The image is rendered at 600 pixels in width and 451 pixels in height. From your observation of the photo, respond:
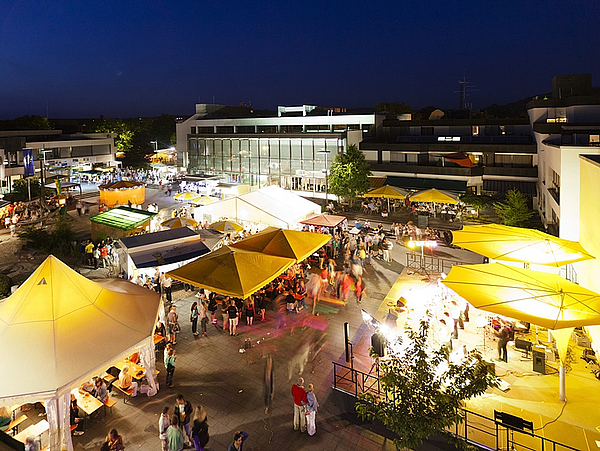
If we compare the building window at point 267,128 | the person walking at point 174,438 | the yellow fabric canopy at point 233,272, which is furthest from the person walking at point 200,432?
the building window at point 267,128

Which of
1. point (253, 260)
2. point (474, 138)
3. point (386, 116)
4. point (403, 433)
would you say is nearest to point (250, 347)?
point (253, 260)

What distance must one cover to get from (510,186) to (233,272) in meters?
28.4

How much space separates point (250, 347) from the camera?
11742 millimetres

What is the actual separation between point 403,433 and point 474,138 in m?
34.5

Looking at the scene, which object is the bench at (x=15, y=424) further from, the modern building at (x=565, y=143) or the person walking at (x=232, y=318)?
the modern building at (x=565, y=143)

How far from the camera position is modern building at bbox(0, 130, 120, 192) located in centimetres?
4547

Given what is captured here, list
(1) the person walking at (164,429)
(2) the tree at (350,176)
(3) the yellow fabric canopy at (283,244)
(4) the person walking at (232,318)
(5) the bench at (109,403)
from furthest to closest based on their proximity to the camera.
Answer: (2) the tree at (350,176) < (3) the yellow fabric canopy at (283,244) < (4) the person walking at (232,318) < (5) the bench at (109,403) < (1) the person walking at (164,429)

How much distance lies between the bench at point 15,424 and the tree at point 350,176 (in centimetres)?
2901

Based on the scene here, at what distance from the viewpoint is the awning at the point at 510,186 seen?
30656mm

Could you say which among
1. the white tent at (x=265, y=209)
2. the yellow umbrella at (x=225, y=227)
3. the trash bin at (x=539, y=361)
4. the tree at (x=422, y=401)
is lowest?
the trash bin at (x=539, y=361)

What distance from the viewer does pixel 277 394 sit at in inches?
375

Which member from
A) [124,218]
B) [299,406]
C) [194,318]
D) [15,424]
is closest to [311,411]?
[299,406]

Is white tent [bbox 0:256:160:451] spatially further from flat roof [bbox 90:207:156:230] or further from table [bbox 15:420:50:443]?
flat roof [bbox 90:207:156:230]

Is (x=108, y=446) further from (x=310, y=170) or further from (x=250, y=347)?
(x=310, y=170)
